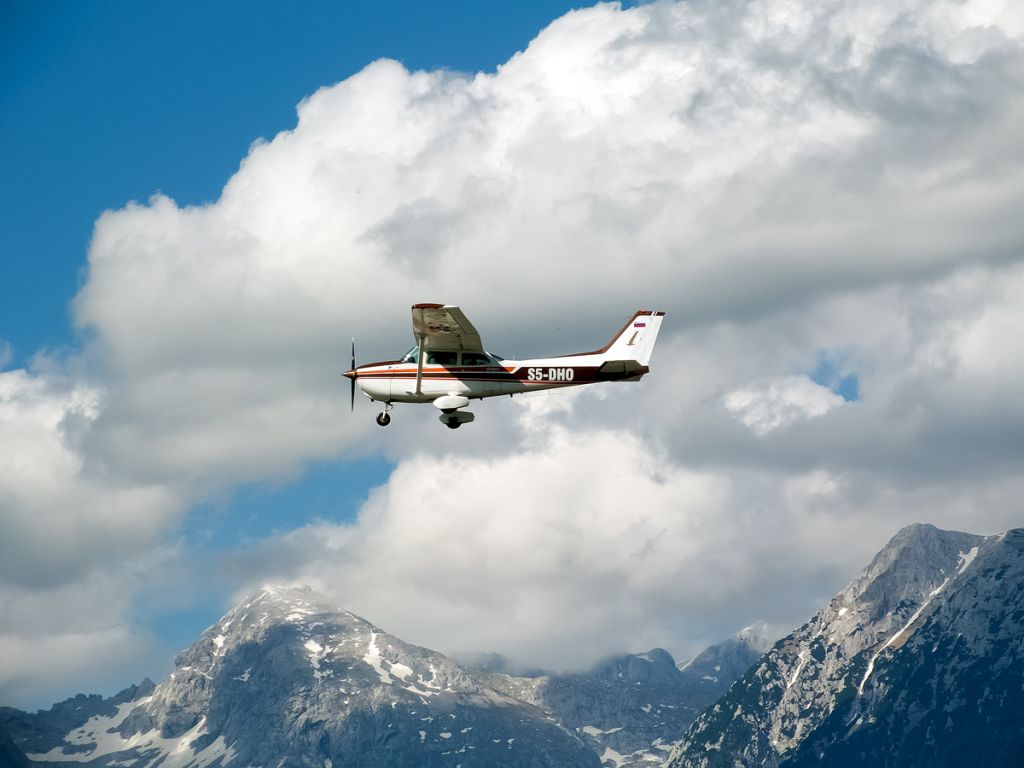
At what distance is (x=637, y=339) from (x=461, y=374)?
1900 centimetres

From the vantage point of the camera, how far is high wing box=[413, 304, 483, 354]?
410 feet

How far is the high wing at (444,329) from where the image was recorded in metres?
125

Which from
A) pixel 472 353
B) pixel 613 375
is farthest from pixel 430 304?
pixel 613 375

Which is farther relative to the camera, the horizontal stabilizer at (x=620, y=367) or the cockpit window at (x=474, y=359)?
the horizontal stabilizer at (x=620, y=367)

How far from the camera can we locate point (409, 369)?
132 m

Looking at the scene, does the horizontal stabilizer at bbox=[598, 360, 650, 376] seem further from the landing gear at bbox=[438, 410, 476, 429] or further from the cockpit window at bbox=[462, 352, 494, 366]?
the landing gear at bbox=[438, 410, 476, 429]

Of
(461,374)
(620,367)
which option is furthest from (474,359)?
(620,367)

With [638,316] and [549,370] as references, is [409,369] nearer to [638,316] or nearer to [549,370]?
[549,370]

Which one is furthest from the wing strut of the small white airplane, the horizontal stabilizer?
the horizontal stabilizer

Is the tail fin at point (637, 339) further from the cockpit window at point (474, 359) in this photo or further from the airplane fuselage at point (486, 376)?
the cockpit window at point (474, 359)

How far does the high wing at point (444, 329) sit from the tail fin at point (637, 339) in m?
15.0

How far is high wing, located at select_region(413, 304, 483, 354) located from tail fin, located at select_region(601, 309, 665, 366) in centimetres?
1496

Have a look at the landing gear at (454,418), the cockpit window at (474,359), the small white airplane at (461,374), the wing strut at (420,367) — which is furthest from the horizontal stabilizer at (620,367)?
the wing strut at (420,367)

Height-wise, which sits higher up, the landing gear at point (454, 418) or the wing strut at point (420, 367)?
the wing strut at point (420, 367)
